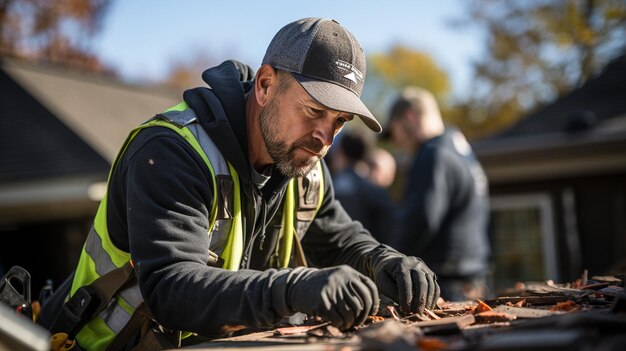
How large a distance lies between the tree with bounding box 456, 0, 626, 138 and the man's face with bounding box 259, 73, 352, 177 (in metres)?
20.7

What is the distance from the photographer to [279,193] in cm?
317

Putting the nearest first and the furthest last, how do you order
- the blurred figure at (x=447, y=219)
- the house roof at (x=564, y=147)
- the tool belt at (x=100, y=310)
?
1. the tool belt at (x=100, y=310)
2. the blurred figure at (x=447, y=219)
3. the house roof at (x=564, y=147)

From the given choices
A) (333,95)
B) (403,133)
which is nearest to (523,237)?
(403,133)

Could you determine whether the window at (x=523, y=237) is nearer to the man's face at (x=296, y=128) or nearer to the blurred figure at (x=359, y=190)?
the blurred figure at (x=359, y=190)

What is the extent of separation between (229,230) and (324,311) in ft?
2.44

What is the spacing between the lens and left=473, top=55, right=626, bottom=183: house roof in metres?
9.99

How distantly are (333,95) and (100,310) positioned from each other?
1281 mm

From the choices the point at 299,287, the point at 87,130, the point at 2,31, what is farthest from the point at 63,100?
the point at 299,287

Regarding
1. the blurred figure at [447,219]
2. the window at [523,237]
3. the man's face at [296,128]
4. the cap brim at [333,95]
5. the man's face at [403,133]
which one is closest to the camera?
the cap brim at [333,95]

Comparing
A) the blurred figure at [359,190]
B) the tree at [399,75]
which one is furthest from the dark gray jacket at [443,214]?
the tree at [399,75]

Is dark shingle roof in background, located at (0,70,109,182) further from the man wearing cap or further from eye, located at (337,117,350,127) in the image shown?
eye, located at (337,117,350,127)

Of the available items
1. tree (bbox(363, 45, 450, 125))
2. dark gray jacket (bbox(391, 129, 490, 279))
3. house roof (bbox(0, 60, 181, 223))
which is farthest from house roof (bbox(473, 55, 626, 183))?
tree (bbox(363, 45, 450, 125))

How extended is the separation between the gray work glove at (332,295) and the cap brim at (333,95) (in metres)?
0.80

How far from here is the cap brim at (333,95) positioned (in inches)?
111
